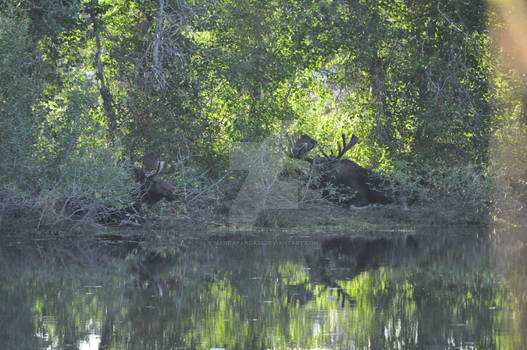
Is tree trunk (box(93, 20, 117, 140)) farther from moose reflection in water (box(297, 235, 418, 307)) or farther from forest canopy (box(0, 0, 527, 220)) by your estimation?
moose reflection in water (box(297, 235, 418, 307))

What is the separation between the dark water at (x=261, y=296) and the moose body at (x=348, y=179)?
5.83 meters

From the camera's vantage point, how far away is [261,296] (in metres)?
8.58

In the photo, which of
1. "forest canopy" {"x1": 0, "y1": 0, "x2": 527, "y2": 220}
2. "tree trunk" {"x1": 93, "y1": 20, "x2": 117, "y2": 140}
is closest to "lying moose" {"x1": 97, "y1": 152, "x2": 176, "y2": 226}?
"forest canopy" {"x1": 0, "y1": 0, "x2": 527, "y2": 220}

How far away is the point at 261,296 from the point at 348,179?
1217 centimetres

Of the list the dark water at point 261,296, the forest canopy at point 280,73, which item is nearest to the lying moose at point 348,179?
the forest canopy at point 280,73

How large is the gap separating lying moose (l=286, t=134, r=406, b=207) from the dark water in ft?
19.1

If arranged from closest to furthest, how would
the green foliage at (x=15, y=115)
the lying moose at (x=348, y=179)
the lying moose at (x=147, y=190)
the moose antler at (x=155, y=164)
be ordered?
the green foliage at (x=15, y=115) < the lying moose at (x=147, y=190) < the moose antler at (x=155, y=164) < the lying moose at (x=348, y=179)

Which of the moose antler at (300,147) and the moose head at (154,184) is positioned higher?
the moose antler at (300,147)

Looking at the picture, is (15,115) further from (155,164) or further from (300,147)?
(300,147)

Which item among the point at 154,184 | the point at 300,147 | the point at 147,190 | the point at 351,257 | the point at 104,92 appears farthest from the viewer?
the point at 104,92

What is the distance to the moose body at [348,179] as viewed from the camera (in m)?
19.8

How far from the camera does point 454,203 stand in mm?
19750

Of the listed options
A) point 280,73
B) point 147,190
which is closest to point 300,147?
point 280,73

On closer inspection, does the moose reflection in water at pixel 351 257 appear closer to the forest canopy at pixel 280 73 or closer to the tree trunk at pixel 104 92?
the forest canopy at pixel 280 73
